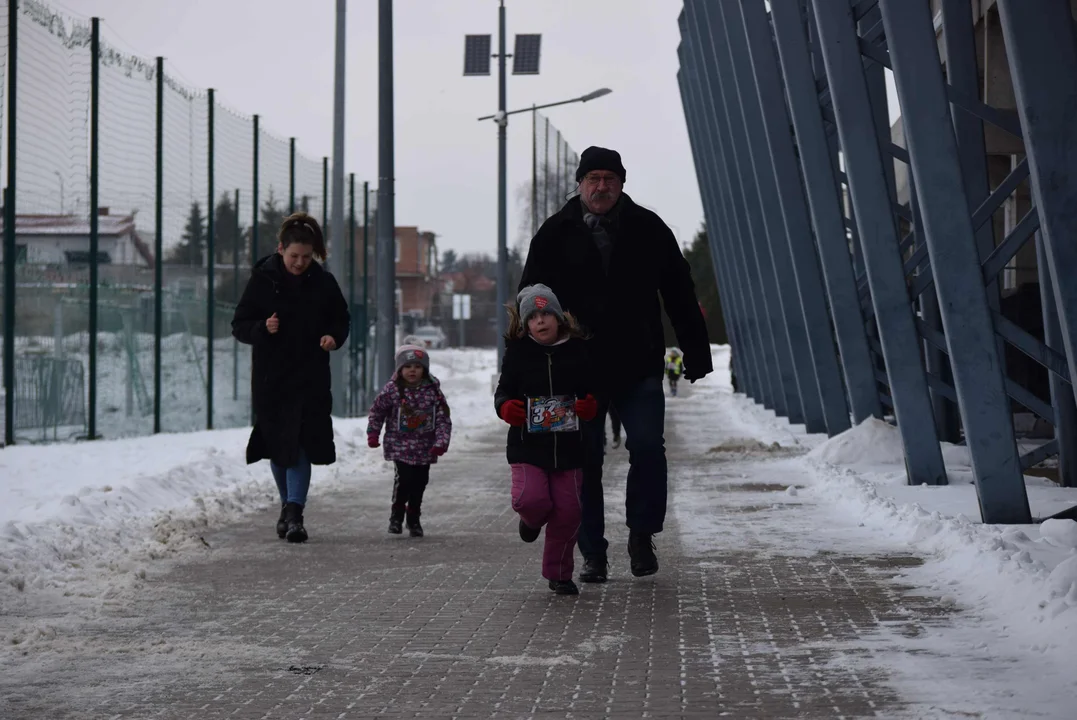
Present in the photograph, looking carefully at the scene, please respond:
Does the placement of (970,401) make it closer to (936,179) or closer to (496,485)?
(936,179)

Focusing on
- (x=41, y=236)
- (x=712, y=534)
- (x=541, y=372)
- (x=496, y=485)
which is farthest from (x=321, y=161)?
(x=541, y=372)

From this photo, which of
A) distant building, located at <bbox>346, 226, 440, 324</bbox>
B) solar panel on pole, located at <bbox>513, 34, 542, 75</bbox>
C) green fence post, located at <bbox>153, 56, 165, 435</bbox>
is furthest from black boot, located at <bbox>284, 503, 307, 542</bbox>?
distant building, located at <bbox>346, 226, 440, 324</bbox>

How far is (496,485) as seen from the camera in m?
13.6

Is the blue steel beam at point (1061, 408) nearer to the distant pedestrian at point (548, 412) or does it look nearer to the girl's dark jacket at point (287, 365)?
the girl's dark jacket at point (287, 365)

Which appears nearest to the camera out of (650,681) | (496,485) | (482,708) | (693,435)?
(482,708)

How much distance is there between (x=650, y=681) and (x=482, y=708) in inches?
25.0

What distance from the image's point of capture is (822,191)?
14.5 meters

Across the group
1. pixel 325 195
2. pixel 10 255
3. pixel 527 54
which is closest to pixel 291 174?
pixel 325 195

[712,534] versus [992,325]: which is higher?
[992,325]

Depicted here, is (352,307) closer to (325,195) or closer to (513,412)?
(325,195)

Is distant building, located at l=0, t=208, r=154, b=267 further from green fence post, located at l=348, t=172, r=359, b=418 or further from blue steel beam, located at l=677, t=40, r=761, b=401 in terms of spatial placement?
blue steel beam, located at l=677, t=40, r=761, b=401

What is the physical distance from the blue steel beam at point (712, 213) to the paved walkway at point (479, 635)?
27378 mm

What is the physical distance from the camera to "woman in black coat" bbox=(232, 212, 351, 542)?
31.4 feet

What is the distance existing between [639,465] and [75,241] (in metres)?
9.31
